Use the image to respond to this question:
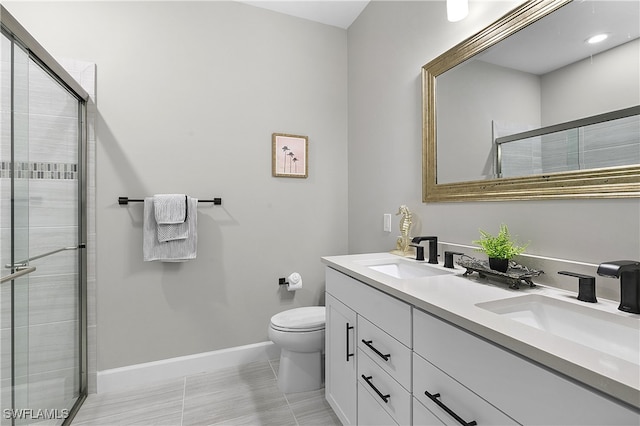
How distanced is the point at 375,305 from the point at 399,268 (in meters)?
0.52

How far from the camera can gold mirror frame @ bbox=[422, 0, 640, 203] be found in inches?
37.4

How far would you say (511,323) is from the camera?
2.34 ft

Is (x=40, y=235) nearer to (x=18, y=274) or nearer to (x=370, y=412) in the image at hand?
(x=18, y=274)

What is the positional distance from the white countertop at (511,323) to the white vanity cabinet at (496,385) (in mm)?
26

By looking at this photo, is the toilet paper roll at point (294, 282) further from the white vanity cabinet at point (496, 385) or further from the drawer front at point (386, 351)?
the white vanity cabinet at point (496, 385)

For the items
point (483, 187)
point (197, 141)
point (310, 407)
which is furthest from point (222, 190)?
point (483, 187)

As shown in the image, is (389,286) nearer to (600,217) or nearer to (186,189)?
(600,217)

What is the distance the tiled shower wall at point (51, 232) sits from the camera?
49.7 inches

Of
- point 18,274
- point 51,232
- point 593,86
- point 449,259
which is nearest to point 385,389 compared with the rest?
point 449,259

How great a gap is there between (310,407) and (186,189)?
159cm

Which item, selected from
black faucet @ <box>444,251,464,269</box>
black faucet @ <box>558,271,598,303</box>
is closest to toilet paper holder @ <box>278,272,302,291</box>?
black faucet @ <box>444,251,464,269</box>

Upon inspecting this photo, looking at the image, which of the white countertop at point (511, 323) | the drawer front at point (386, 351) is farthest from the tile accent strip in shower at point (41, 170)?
the drawer front at point (386, 351)

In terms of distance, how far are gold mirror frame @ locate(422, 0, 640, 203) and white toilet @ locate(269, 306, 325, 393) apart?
104 centimetres

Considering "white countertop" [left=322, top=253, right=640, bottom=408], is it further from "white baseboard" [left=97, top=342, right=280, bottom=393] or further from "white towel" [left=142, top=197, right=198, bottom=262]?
"white baseboard" [left=97, top=342, right=280, bottom=393]
